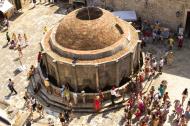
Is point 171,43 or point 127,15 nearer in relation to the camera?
point 171,43

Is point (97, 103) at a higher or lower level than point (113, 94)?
lower

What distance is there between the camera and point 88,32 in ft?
69.8

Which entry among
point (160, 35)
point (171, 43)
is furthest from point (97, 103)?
point (160, 35)

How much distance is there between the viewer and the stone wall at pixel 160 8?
87.4 feet

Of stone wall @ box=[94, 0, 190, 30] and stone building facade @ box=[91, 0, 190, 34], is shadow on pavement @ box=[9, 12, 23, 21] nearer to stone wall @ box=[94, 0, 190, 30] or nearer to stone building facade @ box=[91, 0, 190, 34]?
stone building facade @ box=[91, 0, 190, 34]

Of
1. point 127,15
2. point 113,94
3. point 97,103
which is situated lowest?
point 97,103

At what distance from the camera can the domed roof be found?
69.5 feet

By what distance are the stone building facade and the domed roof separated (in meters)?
6.76

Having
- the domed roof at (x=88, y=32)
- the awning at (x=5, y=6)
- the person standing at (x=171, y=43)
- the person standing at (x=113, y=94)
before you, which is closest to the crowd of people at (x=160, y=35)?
the person standing at (x=171, y=43)

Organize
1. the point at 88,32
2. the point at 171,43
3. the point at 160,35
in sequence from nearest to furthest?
the point at 88,32 → the point at 171,43 → the point at 160,35

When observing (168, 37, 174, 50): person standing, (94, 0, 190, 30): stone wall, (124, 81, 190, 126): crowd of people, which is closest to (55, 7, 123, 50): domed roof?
(124, 81, 190, 126): crowd of people

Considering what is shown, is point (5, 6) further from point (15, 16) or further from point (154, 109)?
point (154, 109)

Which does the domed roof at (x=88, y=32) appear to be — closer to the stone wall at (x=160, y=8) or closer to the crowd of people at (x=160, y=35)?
the crowd of people at (x=160, y=35)

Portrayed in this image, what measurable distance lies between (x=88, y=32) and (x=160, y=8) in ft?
29.9
